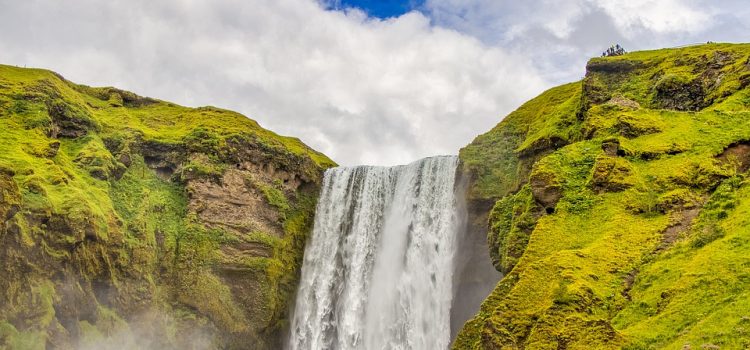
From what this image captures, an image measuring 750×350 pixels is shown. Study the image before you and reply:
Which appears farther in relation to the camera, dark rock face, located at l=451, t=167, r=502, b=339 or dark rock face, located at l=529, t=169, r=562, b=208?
dark rock face, located at l=451, t=167, r=502, b=339

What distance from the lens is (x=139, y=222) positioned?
39.8 metres

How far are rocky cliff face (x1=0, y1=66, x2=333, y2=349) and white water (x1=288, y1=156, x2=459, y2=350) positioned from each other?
2161 millimetres

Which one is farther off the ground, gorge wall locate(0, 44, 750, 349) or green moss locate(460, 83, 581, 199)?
green moss locate(460, 83, 581, 199)

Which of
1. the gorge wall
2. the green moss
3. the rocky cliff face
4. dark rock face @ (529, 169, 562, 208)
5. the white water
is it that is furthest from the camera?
the white water

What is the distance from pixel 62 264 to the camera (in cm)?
3288

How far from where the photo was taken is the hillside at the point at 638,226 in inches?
490

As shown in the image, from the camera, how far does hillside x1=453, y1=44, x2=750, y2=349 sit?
12445 millimetres

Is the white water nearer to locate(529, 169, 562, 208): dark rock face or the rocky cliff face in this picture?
the rocky cliff face

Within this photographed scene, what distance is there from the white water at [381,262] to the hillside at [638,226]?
12485 millimetres

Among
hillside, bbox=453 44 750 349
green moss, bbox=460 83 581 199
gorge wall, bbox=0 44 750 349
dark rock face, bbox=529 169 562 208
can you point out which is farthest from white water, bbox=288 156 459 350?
dark rock face, bbox=529 169 562 208

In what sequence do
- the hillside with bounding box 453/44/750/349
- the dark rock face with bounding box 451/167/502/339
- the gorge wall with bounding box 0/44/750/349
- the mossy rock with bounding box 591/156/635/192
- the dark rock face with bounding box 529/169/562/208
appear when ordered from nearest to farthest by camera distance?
the hillside with bounding box 453/44/750/349 < the gorge wall with bounding box 0/44/750/349 < the mossy rock with bounding box 591/156/635/192 < the dark rock face with bounding box 529/169/562/208 < the dark rock face with bounding box 451/167/502/339

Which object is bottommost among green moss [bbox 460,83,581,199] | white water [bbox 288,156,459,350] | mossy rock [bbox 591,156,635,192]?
white water [bbox 288,156,459,350]

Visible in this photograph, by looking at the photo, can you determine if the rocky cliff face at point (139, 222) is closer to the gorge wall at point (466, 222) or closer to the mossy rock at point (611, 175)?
the gorge wall at point (466, 222)

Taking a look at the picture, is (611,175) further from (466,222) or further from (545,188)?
(466,222)
